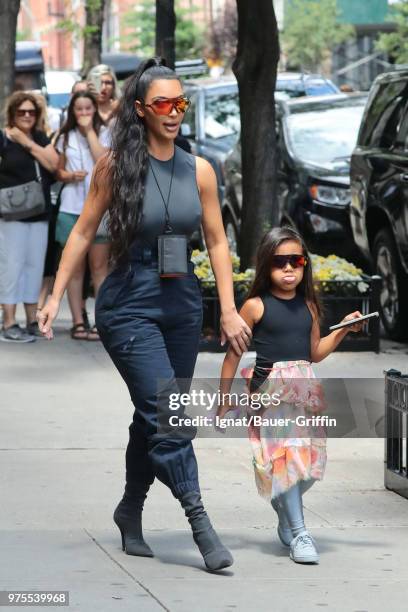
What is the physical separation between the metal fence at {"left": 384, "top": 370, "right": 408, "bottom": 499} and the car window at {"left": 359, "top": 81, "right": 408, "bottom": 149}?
5.53 m

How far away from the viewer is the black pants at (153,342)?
567 cm

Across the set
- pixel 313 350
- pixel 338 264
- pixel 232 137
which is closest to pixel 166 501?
pixel 313 350

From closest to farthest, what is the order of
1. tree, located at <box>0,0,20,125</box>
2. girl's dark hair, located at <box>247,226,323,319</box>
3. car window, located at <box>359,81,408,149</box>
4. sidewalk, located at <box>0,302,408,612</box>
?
sidewalk, located at <box>0,302,408,612</box> → girl's dark hair, located at <box>247,226,323,319</box> → car window, located at <box>359,81,408,149</box> → tree, located at <box>0,0,20,125</box>

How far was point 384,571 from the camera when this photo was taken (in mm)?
5805

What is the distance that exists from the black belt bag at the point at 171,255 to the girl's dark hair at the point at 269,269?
18.3 inches

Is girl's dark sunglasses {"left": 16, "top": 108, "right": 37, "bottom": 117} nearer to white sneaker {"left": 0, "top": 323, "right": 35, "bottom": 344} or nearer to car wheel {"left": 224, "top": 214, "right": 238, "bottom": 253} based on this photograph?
white sneaker {"left": 0, "top": 323, "right": 35, "bottom": 344}

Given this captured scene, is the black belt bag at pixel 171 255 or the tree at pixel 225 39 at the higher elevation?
the black belt bag at pixel 171 255

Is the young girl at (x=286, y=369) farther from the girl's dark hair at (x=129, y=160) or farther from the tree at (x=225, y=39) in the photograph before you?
the tree at (x=225, y=39)

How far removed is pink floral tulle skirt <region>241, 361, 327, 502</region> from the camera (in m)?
5.94

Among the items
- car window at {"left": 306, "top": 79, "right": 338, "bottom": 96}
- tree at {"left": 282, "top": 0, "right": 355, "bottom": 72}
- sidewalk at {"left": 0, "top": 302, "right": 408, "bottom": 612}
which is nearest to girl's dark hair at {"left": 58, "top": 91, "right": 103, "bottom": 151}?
sidewalk at {"left": 0, "top": 302, "right": 408, "bottom": 612}

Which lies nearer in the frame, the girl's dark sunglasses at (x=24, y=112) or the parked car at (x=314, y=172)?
the girl's dark sunglasses at (x=24, y=112)

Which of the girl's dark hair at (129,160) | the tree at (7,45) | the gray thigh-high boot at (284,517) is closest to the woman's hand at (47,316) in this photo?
the girl's dark hair at (129,160)

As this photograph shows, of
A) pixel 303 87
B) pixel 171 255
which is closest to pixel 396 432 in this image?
pixel 171 255

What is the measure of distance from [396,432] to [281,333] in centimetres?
130
